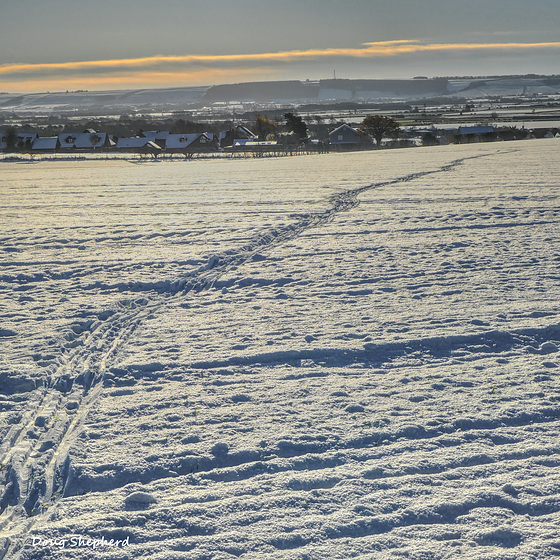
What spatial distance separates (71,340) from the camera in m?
8.66

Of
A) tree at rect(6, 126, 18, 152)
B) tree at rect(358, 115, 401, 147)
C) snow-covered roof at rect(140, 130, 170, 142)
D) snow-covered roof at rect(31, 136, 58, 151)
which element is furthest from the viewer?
snow-covered roof at rect(140, 130, 170, 142)

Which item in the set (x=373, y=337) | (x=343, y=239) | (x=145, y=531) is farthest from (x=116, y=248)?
(x=145, y=531)

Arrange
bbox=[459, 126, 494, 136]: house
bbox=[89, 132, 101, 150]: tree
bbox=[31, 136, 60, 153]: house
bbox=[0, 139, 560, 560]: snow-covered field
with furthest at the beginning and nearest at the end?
bbox=[89, 132, 101, 150]: tree
bbox=[31, 136, 60, 153]: house
bbox=[459, 126, 494, 136]: house
bbox=[0, 139, 560, 560]: snow-covered field

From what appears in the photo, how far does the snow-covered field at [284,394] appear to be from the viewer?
185 inches

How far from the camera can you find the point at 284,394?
684 cm

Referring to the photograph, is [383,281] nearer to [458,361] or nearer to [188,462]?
[458,361]

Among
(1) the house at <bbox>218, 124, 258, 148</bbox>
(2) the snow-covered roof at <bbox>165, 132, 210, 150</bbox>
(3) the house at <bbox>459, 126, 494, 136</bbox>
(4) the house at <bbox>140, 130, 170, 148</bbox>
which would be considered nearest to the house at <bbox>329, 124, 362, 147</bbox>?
(3) the house at <bbox>459, 126, 494, 136</bbox>

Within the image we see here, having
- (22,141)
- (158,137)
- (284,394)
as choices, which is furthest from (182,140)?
(284,394)

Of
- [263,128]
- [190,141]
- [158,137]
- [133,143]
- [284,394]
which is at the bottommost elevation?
[284,394]

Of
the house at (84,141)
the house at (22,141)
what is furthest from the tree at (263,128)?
the house at (22,141)

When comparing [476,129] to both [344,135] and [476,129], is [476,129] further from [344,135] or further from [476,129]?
[344,135]

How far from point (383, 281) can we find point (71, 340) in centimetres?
557

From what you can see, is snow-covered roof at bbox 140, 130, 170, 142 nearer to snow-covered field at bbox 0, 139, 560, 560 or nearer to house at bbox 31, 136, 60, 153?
house at bbox 31, 136, 60, 153

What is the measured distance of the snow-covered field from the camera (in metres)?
4.70
